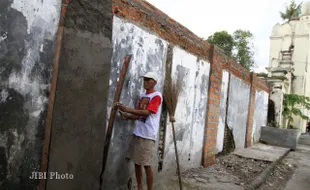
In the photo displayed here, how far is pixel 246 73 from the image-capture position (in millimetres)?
8430

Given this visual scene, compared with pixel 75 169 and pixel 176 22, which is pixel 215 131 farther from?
pixel 75 169

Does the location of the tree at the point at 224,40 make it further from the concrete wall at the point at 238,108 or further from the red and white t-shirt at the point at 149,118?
the red and white t-shirt at the point at 149,118

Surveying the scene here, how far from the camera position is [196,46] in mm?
5094

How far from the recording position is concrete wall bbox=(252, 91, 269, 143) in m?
9.94

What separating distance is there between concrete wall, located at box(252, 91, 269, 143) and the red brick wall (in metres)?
1.89

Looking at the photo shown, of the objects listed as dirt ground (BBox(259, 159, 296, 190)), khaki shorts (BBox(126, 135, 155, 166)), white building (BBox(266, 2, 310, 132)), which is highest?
white building (BBox(266, 2, 310, 132))

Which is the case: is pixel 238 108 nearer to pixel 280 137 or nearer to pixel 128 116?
pixel 280 137

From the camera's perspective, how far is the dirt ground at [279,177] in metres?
5.19

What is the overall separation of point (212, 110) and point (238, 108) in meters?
2.40

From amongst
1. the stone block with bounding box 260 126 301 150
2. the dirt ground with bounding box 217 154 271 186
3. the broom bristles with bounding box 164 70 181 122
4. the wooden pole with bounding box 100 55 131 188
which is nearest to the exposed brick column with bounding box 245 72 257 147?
the stone block with bounding box 260 126 301 150

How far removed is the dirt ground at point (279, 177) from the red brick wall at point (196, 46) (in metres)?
1.19

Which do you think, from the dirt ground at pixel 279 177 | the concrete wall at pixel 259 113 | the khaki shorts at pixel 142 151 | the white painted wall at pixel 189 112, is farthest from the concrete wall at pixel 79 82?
the concrete wall at pixel 259 113

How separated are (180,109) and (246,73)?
4554mm

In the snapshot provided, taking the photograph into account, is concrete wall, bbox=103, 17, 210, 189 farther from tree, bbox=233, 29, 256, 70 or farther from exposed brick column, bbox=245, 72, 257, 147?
tree, bbox=233, 29, 256, 70
